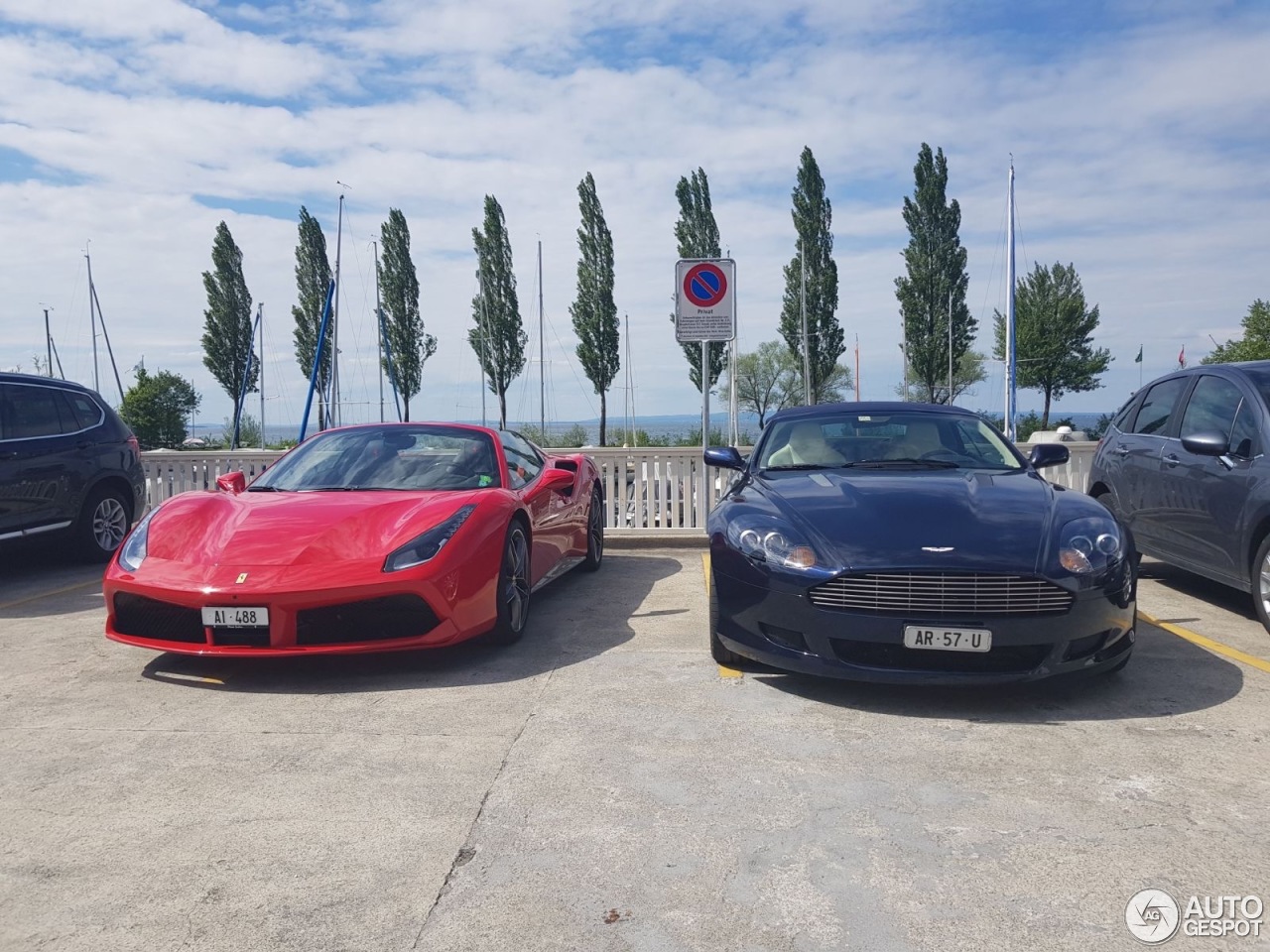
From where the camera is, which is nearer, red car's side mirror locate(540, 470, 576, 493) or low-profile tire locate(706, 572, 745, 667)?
low-profile tire locate(706, 572, 745, 667)

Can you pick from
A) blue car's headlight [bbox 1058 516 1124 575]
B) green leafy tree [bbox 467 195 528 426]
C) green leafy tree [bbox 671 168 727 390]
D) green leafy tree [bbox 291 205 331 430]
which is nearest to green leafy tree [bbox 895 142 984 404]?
green leafy tree [bbox 671 168 727 390]

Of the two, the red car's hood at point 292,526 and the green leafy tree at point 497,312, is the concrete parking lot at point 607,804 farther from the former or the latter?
the green leafy tree at point 497,312

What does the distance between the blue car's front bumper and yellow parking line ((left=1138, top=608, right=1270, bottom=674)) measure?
3.27ft

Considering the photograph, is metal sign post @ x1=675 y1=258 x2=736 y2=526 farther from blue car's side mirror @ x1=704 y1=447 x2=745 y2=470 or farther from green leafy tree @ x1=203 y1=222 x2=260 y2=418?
green leafy tree @ x1=203 y1=222 x2=260 y2=418

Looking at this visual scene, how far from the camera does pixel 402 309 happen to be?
47.3m

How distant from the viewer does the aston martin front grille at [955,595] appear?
13.2 ft

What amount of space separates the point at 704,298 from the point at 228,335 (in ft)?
140

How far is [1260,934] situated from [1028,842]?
2.01 feet

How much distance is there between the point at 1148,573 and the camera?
773 centimetres

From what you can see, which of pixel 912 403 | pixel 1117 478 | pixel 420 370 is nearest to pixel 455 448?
pixel 912 403

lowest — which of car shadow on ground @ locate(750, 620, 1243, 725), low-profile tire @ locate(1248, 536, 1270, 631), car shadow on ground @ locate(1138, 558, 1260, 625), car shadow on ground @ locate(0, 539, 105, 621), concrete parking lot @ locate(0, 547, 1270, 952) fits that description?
car shadow on ground @ locate(1138, 558, 1260, 625)

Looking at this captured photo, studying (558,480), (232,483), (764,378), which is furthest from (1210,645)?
(764,378)

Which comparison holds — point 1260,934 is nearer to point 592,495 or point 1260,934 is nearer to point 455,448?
point 455,448

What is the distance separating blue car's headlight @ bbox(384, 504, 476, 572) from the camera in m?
4.65
